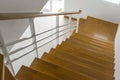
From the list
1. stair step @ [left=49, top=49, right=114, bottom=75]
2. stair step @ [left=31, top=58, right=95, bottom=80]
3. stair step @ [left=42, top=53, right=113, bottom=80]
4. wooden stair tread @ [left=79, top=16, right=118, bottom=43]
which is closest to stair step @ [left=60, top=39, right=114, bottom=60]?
stair step @ [left=49, top=49, right=114, bottom=75]

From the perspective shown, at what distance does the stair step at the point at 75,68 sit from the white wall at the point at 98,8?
305 cm

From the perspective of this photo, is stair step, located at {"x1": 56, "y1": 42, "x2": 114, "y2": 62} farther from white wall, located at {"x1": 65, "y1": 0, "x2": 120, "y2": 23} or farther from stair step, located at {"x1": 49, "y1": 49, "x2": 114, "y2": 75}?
white wall, located at {"x1": 65, "y1": 0, "x2": 120, "y2": 23}

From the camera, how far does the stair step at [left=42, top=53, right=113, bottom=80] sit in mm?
2367

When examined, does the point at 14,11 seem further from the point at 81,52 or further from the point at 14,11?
the point at 81,52

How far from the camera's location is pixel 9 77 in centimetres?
135

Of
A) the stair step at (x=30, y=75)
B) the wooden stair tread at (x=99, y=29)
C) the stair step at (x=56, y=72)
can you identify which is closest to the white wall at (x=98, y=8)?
the wooden stair tread at (x=99, y=29)

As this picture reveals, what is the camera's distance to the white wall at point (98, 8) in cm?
500

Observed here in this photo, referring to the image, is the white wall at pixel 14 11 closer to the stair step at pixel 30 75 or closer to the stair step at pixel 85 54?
the stair step at pixel 30 75

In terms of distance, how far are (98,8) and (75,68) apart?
3.20 meters

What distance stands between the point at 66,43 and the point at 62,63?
0.89 meters

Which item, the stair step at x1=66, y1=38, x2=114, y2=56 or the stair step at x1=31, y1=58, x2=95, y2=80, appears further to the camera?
the stair step at x1=66, y1=38, x2=114, y2=56

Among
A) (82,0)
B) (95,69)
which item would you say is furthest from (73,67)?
(82,0)

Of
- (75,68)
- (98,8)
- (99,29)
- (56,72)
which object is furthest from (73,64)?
(98,8)

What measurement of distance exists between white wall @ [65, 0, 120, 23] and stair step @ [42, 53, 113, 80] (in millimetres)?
3050
